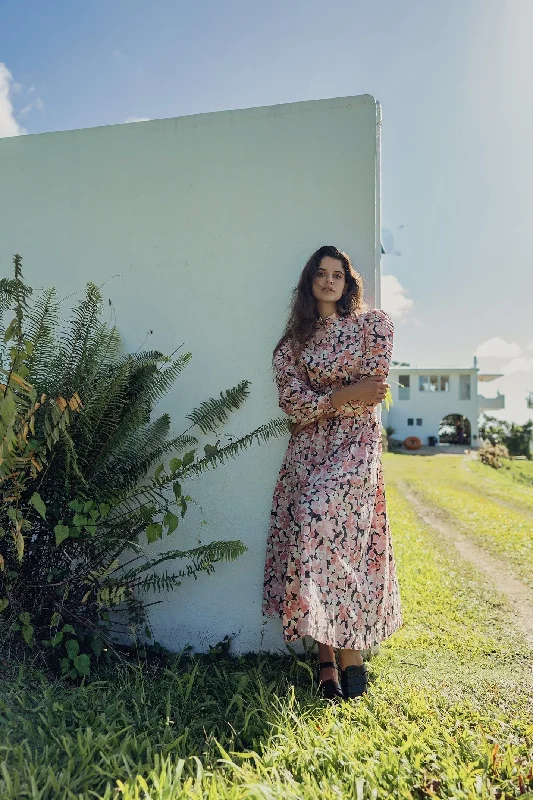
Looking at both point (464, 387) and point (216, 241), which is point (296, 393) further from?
point (464, 387)

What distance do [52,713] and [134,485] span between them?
0.96m

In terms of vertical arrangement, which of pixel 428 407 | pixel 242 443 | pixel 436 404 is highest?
pixel 436 404

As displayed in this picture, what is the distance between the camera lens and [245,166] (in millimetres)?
3164

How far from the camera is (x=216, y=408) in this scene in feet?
9.36

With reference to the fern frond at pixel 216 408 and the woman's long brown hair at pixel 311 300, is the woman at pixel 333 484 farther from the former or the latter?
the fern frond at pixel 216 408

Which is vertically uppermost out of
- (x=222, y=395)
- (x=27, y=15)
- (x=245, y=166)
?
(x=27, y=15)

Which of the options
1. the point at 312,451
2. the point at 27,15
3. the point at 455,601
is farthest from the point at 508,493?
the point at 27,15

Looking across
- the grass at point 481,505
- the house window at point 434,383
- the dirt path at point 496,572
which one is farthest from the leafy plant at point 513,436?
the dirt path at point 496,572

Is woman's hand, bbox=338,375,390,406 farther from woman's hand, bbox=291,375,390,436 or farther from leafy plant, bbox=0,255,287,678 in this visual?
leafy plant, bbox=0,255,287,678

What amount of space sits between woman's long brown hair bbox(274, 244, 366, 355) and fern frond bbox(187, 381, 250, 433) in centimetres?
28

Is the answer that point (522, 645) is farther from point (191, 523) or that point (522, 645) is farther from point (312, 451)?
point (191, 523)

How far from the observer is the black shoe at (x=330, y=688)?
239 centimetres

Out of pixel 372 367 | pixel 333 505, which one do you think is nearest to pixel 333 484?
pixel 333 505

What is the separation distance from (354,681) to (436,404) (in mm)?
29839
